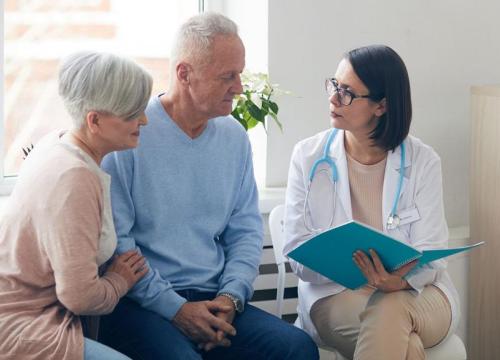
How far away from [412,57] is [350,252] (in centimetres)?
118

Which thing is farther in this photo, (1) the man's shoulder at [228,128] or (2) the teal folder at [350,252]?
(1) the man's shoulder at [228,128]

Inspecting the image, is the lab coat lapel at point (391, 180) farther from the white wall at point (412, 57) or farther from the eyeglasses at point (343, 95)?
the white wall at point (412, 57)

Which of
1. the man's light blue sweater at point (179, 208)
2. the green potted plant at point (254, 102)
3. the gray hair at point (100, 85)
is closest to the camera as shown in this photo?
the gray hair at point (100, 85)

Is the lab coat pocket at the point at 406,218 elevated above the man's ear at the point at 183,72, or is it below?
below

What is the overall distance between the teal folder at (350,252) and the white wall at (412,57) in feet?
2.59

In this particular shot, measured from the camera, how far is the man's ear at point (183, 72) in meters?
2.46

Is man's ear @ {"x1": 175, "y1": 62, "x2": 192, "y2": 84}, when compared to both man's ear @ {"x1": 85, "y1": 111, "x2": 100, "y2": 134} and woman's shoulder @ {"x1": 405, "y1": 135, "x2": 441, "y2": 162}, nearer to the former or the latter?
man's ear @ {"x1": 85, "y1": 111, "x2": 100, "y2": 134}

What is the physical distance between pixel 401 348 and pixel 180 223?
655 mm

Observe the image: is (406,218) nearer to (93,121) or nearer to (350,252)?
(350,252)

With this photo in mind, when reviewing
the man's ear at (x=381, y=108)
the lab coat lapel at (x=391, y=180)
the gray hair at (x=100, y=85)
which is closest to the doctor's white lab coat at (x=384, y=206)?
the lab coat lapel at (x=391, y=180)

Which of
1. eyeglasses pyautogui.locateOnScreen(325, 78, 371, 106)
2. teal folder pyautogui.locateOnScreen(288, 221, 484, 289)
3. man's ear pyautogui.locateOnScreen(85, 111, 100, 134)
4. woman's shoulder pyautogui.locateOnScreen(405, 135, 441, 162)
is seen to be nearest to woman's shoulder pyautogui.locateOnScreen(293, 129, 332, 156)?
eyeglasses pyautogui.locateOnScreen(325, 78, 371, 106)

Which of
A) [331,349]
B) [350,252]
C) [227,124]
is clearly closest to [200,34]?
[227,124]

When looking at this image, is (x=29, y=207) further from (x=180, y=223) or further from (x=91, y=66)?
(x=180, y=223)

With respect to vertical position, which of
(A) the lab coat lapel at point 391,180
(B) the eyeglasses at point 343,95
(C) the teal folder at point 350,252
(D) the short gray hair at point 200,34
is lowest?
(C) the teal folder at point 350,252
